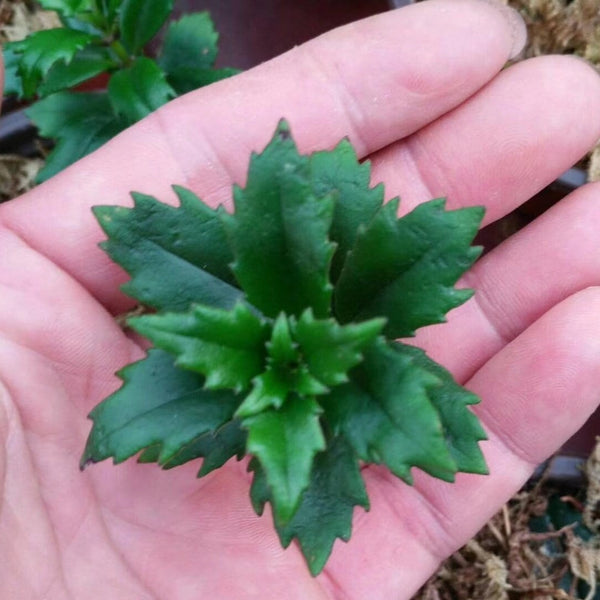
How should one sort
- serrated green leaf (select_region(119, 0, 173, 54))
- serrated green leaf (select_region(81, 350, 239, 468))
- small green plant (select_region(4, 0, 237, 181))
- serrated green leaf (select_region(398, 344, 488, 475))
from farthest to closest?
serrated green leaf (select_region(119, 0, 173, 54)), small green plant (select_region(4, 0, 237, 181)), serrated green leaf (select_region(398, 344, 488, 475)), serrated green leaf (select_region(81, 350, 239, 468))

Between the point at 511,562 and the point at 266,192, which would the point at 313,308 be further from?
the point at 511,562

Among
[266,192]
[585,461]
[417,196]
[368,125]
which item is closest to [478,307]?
[417,196]

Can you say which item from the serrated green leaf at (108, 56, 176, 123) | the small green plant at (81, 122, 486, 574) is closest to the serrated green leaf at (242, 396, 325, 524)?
the small green plant at (81, 122, 486, 574)

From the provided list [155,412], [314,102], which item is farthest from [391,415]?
[314,102]

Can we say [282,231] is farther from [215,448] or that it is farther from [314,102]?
[314,102]

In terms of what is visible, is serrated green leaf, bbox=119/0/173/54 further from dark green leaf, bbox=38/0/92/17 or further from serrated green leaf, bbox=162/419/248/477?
serrated green leaf, bbox=162/419/248/477

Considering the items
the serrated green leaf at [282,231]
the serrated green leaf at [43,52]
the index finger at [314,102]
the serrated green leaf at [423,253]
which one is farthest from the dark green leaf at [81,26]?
the serrated green leaf at [423,253]
